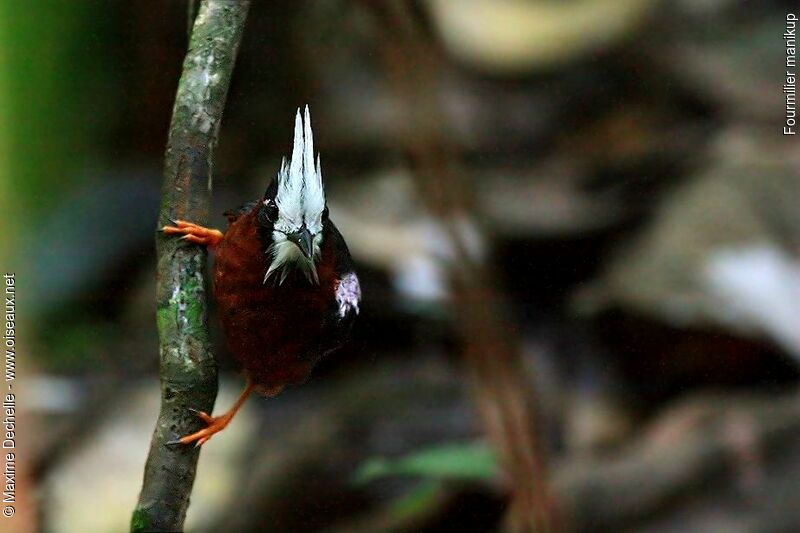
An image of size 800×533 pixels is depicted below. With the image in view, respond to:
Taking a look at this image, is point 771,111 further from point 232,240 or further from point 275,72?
point 232,240

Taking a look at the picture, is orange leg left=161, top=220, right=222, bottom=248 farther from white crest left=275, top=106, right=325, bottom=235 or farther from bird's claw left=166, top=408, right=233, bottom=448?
bird's claw left=166, top=408, right=233, bottom=448

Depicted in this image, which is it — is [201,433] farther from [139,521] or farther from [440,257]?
[440,257]

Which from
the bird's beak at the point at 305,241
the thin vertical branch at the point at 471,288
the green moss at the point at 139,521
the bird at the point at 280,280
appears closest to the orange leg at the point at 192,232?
the bird at the point at 280,280

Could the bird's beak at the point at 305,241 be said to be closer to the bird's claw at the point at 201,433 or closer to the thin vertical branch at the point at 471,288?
the bird's claw at the point at 201,433

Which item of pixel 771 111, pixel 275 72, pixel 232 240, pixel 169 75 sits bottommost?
pixel 232 240

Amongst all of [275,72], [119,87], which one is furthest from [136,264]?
[275,72]

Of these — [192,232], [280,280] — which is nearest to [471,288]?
[280,280]
